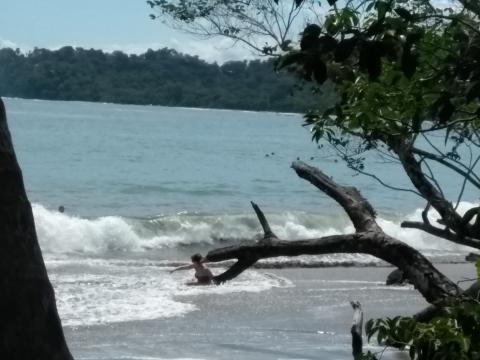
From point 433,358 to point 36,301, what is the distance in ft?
4.44

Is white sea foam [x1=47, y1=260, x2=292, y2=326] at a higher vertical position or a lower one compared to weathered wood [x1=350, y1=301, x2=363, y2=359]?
lower

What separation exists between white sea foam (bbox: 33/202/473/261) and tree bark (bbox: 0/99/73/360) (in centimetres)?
1707

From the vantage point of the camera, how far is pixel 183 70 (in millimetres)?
68562

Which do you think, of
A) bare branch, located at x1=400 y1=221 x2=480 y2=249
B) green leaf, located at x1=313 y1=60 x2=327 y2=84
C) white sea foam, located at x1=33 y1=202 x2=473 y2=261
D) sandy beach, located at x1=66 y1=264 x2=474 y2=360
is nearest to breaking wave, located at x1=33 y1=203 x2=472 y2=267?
white sea foam, located at x1=33 y1=202 x2=473 y2=261

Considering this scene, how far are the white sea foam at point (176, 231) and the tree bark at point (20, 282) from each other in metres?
17.1

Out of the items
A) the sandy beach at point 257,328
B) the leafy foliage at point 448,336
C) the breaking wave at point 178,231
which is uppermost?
the leafy foliage at point 448,336

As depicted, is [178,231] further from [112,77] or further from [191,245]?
[112,77]

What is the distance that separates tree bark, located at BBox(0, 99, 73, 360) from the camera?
3.55m

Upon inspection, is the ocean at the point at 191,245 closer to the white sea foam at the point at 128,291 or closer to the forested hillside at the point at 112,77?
the white sea foam at the point at 128,291

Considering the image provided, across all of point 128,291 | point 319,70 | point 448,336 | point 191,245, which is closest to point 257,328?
point 128,291

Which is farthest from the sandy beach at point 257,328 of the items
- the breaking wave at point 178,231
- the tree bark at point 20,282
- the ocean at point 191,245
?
the tree bark at point 20,282

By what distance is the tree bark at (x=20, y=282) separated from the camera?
3555mm

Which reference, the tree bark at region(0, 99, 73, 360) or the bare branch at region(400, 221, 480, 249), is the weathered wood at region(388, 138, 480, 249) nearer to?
the bare branch at region(400, 221, 480, 249)

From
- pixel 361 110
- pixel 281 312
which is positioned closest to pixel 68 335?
pixel 281 312
